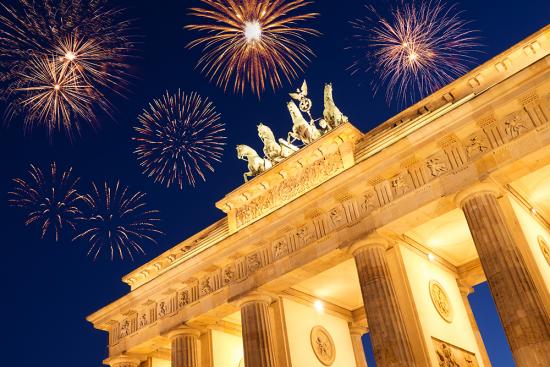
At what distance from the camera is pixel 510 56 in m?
21.7

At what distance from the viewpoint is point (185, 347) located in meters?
27.1

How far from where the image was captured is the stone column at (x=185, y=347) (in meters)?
26.9

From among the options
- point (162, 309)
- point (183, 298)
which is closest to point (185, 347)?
point (183, 298)

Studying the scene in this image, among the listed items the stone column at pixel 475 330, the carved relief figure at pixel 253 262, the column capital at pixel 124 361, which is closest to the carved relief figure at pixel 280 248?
the carved relief figure at pixel 253 262

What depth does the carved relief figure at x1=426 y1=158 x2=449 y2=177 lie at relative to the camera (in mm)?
20495

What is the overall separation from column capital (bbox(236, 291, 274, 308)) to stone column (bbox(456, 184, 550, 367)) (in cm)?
974

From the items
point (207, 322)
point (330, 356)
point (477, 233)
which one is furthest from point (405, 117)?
point (207, 322)

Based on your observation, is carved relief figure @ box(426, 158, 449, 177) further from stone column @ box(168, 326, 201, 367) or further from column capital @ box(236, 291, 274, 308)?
→ stone column @ box(168, 326, 201, 367)

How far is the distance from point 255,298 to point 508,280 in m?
11.2

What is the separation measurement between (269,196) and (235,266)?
3793mm

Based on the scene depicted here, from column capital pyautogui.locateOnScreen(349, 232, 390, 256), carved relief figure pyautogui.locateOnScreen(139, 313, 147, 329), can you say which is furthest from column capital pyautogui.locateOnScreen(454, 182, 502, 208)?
carved relief figure pyautogui.locateOnScreen(139, 313, 147, 329)

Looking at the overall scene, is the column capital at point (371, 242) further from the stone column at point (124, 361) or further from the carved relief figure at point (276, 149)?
the stone column at point (124, 361)

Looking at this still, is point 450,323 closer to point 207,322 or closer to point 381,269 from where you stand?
point 381,269

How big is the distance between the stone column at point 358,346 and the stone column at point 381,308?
8679mm
